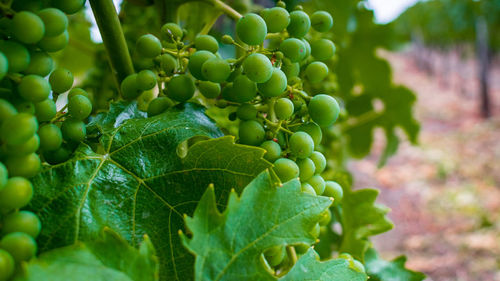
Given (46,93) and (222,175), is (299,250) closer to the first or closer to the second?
(222,175)

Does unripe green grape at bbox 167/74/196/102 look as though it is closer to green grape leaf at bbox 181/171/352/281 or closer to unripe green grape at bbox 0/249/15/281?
green grape leaf at bbox 181/171/352/281

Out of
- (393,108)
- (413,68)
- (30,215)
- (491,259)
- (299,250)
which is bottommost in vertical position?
(30,215)

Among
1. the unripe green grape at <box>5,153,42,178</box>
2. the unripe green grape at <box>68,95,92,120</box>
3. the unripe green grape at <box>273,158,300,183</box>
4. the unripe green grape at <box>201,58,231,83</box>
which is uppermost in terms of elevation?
the unripe green grape at <box>201,58,231,83</box>

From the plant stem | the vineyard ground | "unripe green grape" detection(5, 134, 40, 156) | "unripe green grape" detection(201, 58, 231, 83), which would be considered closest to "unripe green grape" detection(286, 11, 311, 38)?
"unripe green grape" detection(201, 58, 231, 83)

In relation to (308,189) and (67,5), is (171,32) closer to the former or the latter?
(67,5)

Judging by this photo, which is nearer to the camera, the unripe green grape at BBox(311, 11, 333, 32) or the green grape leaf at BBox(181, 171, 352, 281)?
the green grape leaf at BBox(181, 171, 352, 281)

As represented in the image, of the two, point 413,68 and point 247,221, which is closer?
point 247,221

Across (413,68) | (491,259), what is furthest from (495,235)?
(413,68)
